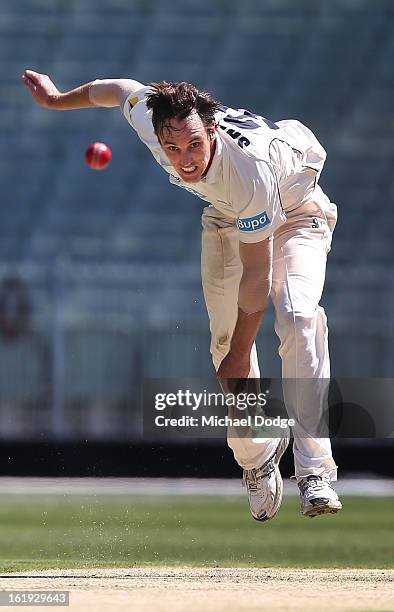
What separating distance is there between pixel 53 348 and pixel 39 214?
12.9ft

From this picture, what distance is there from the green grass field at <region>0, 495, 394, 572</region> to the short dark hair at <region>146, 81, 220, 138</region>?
8.24 feet

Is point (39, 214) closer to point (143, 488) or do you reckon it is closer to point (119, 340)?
point (119, 340)

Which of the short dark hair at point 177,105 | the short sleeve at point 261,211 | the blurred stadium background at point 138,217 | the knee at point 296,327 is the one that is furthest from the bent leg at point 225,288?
the blurred stadium background at point 138,217

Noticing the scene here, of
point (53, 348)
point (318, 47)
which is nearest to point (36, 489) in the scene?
point (53, 348)

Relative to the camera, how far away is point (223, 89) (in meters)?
21.7

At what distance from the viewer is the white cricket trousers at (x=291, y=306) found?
6.34 m

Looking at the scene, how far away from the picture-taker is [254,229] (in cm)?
581

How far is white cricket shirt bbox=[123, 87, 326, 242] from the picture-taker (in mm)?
5758

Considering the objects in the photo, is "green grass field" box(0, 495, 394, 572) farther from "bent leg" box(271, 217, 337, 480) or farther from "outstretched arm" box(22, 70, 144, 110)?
"outstretched arm" box(22, 70, 144, 110)

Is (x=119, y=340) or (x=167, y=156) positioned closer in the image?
(x=167, y=156)

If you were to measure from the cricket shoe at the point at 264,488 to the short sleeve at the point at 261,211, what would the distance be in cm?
143

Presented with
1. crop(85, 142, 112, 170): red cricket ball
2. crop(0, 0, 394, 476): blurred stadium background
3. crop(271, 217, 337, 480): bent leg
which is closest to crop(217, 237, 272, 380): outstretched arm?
crop(271, 217, 337, 480): bent leg

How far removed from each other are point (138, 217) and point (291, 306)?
14342 mm

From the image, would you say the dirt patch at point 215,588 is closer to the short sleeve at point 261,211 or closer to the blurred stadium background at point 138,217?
the short sleeve at point 261,211
